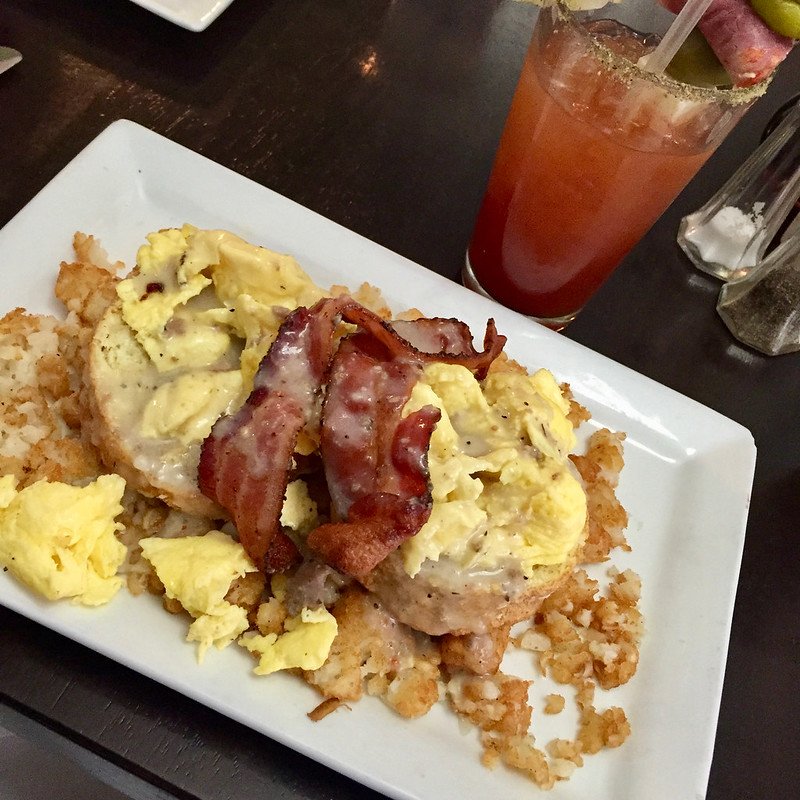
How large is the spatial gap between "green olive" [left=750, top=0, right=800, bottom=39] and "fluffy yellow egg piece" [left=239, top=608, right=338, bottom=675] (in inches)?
44.2

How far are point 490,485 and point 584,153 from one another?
0.68 metres

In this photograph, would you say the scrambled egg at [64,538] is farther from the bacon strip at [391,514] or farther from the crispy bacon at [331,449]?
the bacon strip at [391,514]

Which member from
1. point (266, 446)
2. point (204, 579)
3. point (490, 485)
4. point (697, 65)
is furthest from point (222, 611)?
point (697, 65)

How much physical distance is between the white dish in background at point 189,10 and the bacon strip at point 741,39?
4.04 feet

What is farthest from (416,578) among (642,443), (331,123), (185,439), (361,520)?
(331,123)

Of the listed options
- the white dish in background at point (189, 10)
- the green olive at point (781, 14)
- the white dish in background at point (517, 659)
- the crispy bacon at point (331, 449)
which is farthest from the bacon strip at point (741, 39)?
the white dish in background at point (189, 10)

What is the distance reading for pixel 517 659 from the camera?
53.1 inches

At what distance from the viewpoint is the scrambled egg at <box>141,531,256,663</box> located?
115 centimetres

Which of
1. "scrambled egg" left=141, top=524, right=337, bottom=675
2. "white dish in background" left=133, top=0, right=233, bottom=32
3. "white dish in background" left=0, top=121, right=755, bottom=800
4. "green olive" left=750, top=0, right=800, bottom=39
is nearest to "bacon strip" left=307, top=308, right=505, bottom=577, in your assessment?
"scrambled egg" left=141, top=524, right=337, bottom=675

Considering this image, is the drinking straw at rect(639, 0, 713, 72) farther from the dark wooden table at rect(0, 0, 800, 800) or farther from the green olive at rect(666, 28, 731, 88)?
the dark wooden table at rect(0, 0, 800, 800)

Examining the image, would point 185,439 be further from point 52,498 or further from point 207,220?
point 207,220

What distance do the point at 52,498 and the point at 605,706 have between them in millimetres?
939

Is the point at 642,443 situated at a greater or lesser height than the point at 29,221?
greater

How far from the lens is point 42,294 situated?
1.46 metres
